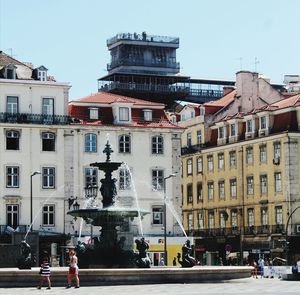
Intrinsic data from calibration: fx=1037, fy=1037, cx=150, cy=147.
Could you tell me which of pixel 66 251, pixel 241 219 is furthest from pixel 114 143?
pixel 241 219

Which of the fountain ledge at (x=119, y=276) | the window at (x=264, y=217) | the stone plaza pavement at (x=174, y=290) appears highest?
the window at (x=264, y=217)

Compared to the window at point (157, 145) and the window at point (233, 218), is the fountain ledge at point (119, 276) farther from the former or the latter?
the window at point (233, 218)

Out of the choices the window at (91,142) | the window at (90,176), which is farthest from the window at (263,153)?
the window at (90,176)

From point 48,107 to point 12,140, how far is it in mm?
3751

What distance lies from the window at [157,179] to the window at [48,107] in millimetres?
8985

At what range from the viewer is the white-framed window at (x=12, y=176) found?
7325 cm

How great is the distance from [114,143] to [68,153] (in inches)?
146

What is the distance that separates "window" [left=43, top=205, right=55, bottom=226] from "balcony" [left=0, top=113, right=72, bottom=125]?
6160 millimetres

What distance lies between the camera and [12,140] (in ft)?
242

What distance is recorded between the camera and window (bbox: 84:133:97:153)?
3004 inches

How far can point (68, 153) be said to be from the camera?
2968 inches

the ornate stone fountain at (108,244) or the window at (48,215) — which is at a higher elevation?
the window at (48,215)

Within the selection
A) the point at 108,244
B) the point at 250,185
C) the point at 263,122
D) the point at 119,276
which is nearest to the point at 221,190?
the point at 250,185

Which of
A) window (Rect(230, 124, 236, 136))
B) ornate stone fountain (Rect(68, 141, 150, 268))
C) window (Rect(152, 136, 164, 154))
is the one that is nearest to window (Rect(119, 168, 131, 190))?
window (Rect(152, 136, 164, 154))
